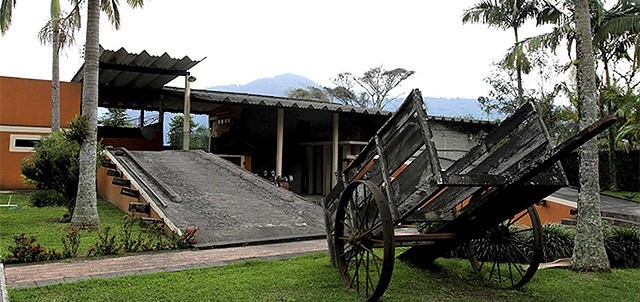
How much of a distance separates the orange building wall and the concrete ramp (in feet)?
11.2

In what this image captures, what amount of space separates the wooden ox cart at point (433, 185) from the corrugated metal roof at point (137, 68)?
10322 mm

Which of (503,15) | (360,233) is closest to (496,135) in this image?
(360,233)

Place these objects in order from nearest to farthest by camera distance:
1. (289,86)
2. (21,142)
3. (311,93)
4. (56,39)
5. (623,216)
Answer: (623,216), (21,142), (56,39), (311,93), (289,86)

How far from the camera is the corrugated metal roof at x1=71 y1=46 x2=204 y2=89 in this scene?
46.0ft

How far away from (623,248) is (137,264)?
7464 mm

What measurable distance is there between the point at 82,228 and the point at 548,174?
26.7 ft

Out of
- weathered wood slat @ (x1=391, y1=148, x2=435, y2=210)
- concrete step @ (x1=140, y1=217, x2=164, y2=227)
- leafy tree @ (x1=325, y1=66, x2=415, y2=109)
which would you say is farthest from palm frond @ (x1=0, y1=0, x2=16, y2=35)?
leafy tree @ (x1=325, y1=66, x2=415, y2=109)

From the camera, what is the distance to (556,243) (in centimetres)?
780

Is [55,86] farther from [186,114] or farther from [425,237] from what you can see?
[425,237]

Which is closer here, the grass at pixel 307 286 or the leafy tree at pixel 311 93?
the grass at pixel 307 286

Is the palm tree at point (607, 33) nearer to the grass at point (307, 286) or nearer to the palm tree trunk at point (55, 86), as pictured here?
the grass at point (307, 286)

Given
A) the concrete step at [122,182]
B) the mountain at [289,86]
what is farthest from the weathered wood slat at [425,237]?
the mountain at [289,86]

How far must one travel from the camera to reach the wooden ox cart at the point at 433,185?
4.32m

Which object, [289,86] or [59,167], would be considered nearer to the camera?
[59,167]
